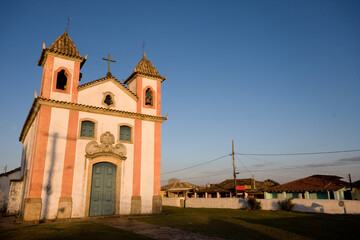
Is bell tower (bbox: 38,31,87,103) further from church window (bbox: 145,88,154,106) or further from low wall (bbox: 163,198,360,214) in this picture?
low wall (bbox: 163,198,360,214)

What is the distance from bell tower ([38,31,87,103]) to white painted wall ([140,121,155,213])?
4871mm

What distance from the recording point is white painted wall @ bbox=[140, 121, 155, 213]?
1573cm

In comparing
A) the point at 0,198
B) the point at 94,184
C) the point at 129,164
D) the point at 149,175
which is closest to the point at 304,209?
the point at 149,175

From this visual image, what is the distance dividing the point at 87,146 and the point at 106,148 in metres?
1.08

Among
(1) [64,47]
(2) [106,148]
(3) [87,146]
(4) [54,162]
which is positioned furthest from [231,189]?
(1) [64,47]

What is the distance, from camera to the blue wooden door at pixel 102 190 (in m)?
14.3

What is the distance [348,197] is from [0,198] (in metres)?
34.4

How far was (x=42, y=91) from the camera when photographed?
46.9 feet

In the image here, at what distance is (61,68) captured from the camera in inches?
593

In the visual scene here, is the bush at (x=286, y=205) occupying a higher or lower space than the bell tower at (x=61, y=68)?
lower

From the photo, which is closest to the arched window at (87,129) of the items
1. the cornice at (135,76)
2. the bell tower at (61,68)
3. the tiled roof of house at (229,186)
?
the bell tower at (61,68)

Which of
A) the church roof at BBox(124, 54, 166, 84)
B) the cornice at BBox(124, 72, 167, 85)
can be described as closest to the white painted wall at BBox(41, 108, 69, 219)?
the cornice at BBox(124, 72, 167, 85)

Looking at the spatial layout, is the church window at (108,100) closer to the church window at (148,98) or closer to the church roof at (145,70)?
the church window at (148,98)

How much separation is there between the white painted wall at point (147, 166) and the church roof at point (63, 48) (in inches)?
239
